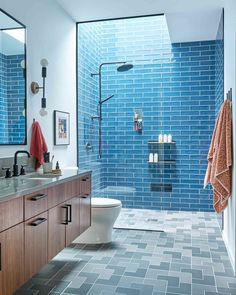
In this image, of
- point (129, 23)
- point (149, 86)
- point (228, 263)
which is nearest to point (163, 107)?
point (149, 86)

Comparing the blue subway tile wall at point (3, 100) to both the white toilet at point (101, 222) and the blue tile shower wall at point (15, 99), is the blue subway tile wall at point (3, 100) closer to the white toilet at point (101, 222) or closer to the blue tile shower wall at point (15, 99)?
the blue tile shower wall at point (15, 99)

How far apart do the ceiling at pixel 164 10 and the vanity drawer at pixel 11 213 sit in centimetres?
263

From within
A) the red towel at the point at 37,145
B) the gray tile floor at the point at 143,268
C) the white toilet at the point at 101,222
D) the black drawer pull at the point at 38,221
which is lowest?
the gray tile floor at the point at 143,268

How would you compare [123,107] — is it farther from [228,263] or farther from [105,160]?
[228,263]

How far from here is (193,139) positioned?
4.91 m

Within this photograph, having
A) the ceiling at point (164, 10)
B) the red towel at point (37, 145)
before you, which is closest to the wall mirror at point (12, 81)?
the red towel at point (37, 145)

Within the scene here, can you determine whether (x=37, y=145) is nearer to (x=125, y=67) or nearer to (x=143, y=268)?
(x=143, y=268)

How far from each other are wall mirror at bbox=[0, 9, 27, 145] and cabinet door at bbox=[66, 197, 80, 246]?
72cm

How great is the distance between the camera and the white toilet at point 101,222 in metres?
3.19

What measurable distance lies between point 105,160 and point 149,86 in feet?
4.35

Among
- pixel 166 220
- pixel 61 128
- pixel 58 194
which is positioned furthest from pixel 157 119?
pixel 58 194

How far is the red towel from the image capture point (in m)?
2.98

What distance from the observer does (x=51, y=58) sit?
3.42m

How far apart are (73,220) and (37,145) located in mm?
819
